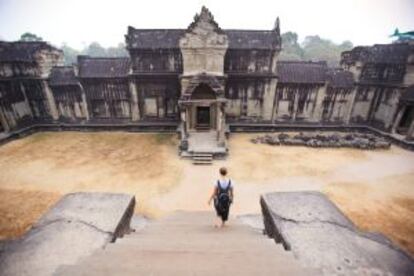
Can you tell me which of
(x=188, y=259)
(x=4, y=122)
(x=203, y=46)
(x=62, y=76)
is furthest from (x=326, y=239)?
(x=4, y=122)

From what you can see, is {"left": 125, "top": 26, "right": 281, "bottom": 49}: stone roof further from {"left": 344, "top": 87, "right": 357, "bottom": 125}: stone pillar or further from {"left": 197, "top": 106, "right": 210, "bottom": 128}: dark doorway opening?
{"left": 344, "top": 87, "right": 357, "bottom": 125}: stone pillar

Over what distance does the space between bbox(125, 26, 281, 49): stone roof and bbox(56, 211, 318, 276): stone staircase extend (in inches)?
725

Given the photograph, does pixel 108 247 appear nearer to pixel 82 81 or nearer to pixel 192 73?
pixel 192 73

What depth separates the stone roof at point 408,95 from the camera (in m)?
18.8

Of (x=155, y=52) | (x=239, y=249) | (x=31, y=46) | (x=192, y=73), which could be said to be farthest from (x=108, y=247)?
(x=31, y=46)

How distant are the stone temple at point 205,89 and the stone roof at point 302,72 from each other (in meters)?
0.10

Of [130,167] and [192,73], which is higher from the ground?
[192,73]

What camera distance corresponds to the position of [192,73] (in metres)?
18.5

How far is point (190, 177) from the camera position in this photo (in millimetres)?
14055

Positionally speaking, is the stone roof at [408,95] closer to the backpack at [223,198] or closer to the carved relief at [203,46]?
the carved relief at [203,46]

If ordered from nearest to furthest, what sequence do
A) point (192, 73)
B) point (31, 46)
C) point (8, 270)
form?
1. point (8, 270)
2. point (192, 73)
3. point (31, 46)

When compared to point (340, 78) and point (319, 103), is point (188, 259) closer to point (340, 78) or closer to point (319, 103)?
point (319, 103)

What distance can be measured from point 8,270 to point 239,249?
4114 mm

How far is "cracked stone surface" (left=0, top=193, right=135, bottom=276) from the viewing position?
401 centimetres
